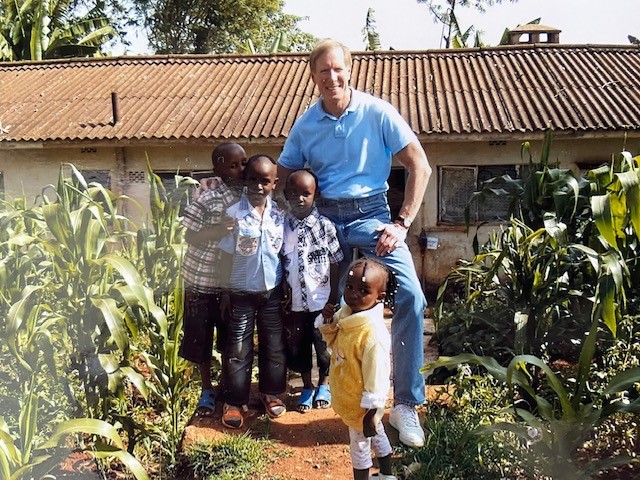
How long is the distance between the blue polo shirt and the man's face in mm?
93

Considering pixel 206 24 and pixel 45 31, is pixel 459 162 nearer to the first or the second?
pixel 45 31

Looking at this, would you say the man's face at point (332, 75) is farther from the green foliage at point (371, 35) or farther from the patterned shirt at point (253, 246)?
the green foliage at point (371, 35)

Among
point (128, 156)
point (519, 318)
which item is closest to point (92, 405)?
point (519, 318)

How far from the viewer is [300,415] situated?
3.10 meters

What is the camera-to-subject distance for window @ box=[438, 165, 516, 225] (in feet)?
26.7

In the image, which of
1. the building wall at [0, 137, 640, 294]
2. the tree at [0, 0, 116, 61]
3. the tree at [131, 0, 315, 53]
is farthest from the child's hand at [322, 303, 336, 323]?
the tree at [131, 0, 315, 53]

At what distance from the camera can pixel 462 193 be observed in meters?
8.21

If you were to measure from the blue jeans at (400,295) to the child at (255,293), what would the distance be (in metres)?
0.30

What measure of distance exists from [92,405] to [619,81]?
892 cm

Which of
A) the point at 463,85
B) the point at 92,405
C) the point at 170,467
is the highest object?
the point at 463,85

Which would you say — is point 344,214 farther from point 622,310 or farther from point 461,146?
point 461,146

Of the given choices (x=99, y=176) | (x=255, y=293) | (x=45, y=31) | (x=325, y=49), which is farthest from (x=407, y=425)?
(x=45, y=31)

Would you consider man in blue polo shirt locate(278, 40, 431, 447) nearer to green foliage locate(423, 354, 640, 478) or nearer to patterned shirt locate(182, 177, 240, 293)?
green foliage locate(423, 354, 640, 478)

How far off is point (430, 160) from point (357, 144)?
5.56m
